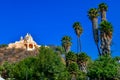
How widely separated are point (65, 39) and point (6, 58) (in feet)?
163

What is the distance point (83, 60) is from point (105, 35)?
5693 millimetres

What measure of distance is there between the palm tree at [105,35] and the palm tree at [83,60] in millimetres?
3799

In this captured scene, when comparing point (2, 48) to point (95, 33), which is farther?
point (2, 48)

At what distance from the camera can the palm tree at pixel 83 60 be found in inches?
3184

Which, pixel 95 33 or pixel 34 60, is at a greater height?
pixel 95 33

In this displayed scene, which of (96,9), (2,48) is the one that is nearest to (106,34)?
(96,9)

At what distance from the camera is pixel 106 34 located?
80062mm

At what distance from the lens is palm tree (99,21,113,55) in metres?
78.2

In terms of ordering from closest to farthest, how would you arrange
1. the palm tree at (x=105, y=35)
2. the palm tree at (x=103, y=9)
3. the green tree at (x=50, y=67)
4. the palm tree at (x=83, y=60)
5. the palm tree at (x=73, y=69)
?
the green tree at (x=50, y=67) < the palm tree at (x=73, y=69) < the palm tree at (x=105, y=35) < the palm tree at (x=83, y=60) < the palm tree at (x=103, y=9)

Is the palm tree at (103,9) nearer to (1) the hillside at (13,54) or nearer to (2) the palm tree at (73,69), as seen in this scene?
(2) the palm tree at (73,69)

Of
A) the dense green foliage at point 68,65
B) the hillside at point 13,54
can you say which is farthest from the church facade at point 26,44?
the dense green foliage at point 68,65

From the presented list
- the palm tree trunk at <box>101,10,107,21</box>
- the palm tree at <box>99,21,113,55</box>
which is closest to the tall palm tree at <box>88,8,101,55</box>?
the palm tree at <box>99,21,113,55</box>

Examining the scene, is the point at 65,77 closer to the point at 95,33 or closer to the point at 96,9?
the point at 95,33

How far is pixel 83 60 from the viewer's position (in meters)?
81.0
